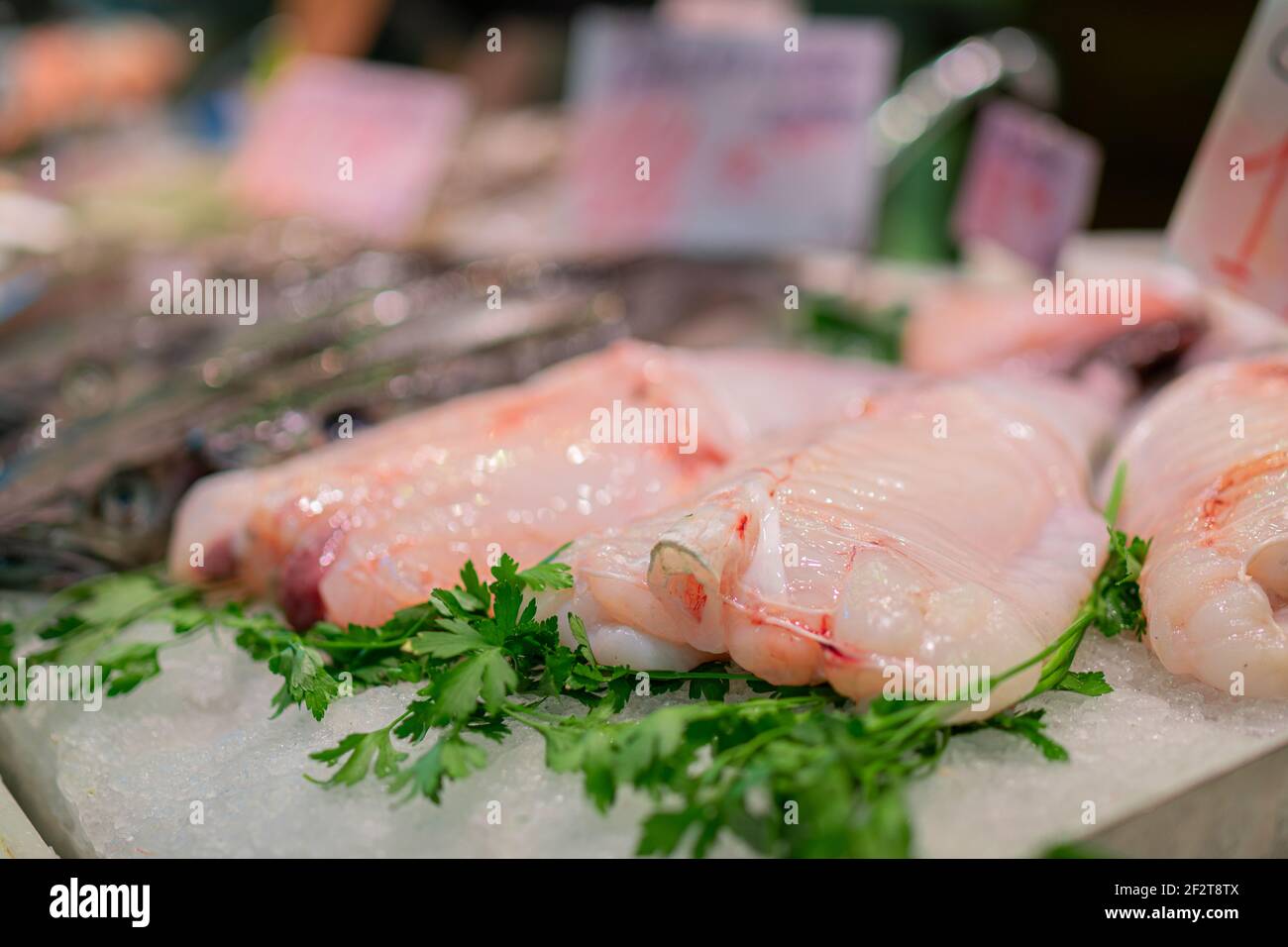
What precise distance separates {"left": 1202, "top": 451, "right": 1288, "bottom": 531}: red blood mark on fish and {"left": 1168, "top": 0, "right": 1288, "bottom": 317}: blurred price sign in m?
0.47

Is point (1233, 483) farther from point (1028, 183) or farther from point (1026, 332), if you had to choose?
point (1028, 183)

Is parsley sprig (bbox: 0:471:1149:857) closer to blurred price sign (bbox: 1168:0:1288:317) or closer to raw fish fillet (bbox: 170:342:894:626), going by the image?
raw fish fillet (bbox: 170:342:894:626)

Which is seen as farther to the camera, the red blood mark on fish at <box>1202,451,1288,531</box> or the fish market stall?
the red blood mark on fish at <box>1202,451,1288,531</box>

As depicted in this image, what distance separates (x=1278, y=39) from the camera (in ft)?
5.92

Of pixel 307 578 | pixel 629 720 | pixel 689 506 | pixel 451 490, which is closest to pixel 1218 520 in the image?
pixel 689 506

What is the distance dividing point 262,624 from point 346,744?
43 centimetres

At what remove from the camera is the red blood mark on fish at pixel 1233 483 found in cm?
145

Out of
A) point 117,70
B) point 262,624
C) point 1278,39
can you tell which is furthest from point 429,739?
point 117,70

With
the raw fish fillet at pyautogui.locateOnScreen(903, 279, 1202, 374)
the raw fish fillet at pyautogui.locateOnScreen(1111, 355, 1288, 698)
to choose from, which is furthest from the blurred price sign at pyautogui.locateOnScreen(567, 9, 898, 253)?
the raw fish fillet at pyautogui.locateOnScreen(1111, 355, 1288, 698)

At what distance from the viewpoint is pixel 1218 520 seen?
144 centimetres

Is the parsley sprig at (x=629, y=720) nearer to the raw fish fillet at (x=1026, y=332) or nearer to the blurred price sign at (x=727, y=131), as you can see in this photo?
the raw fish fillet at (x=1026, y=332)

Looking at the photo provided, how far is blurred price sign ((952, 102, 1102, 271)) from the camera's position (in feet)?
8.07

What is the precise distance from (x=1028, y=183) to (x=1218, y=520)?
135 centimetres

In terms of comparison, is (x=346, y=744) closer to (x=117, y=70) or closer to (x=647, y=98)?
(x=647, y=98)
